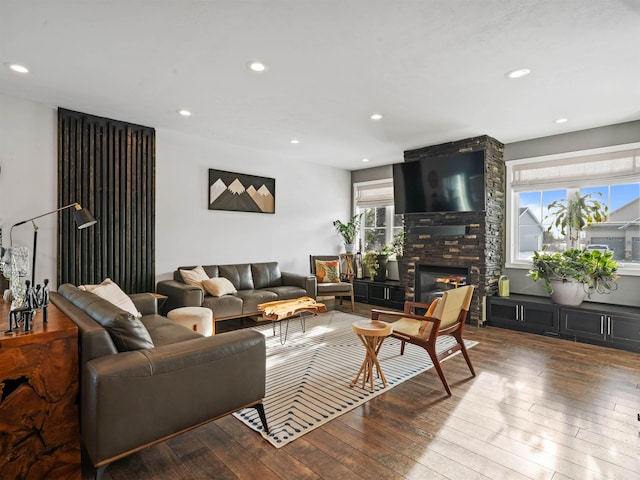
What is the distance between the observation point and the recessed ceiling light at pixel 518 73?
3049 mm

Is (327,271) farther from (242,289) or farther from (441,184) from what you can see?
(441,184)

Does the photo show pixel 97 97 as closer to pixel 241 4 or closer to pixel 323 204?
pixel 241 4

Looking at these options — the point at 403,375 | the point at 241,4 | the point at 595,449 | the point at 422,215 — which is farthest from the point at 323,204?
the point at 595,449

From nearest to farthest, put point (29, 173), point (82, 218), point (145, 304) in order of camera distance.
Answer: point (82, 218)
point (145, 304)
point (29, 173)

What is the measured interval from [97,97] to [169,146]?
1.32 metres

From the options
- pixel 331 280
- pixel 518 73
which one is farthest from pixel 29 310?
pixel 331 280

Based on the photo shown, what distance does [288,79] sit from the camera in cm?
327

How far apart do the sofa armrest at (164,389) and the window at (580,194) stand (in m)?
4.73

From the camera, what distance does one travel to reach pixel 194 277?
484cm

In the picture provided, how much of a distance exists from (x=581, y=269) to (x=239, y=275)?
184 inches

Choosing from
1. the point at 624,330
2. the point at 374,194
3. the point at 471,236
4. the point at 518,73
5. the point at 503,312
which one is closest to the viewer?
the point at 518,73

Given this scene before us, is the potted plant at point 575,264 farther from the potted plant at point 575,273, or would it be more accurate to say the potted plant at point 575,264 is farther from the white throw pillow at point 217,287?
the white throw pillow at point 217,287

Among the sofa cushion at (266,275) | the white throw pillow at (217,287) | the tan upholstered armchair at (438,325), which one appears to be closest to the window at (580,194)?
the tan upholstered armchair at (438,325)

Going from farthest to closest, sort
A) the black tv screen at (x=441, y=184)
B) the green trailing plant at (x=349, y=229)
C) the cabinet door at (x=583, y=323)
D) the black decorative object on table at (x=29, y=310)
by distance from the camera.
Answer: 1. the green trailing plant at (x=349, y=229)
2. the black tv screen at (x=441, y=184)
3. the cabinet door at (x=583, y=323)
4. the black decorative object on table at (x=29, y=310)
